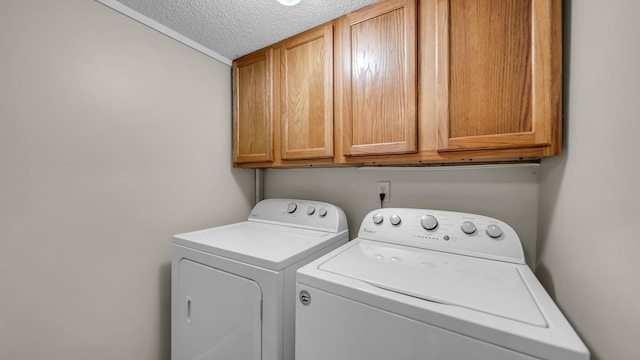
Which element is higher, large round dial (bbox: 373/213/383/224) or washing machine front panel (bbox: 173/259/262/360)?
large round dial (bbox: 373/213/383/224)

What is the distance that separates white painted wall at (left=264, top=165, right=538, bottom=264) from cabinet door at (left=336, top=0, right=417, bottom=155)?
0.40 metres

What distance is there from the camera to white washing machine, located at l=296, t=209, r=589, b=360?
569mm

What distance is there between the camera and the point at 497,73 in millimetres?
944

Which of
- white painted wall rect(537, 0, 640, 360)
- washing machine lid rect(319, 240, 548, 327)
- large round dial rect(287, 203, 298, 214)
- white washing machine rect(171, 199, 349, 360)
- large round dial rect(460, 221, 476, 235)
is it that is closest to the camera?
white painted wall rect(537, 0, 640, 360)

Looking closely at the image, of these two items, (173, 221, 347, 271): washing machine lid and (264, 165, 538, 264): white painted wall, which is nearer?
(173, 221, 347, 271): washing machine lid

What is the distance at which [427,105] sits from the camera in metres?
1.08

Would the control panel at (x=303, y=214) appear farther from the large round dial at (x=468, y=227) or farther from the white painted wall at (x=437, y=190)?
the large round dial at (x=468, y=227)

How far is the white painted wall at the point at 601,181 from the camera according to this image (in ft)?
1.68

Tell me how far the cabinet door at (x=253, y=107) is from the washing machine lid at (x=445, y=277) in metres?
0.94

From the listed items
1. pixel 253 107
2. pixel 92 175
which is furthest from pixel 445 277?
pixel 92 175

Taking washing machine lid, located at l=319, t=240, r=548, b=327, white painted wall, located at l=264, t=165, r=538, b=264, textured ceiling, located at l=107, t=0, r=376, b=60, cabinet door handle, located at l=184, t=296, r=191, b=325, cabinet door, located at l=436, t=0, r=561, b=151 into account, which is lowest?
cabinet door handle, located at l=184, t=296, r=191, b=325

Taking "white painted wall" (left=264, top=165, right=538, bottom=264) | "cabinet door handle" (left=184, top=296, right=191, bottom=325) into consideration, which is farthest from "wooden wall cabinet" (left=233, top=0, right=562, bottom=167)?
"cabinet door handle" (left=184, top=296, right=191, bottom=325)

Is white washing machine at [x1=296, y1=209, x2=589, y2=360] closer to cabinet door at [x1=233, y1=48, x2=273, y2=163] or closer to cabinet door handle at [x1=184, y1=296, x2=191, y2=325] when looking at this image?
cabinet door handle at [x1=184, y1=296, x2=191, y2=325]

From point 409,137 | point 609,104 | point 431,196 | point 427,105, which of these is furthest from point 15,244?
point 609,104
